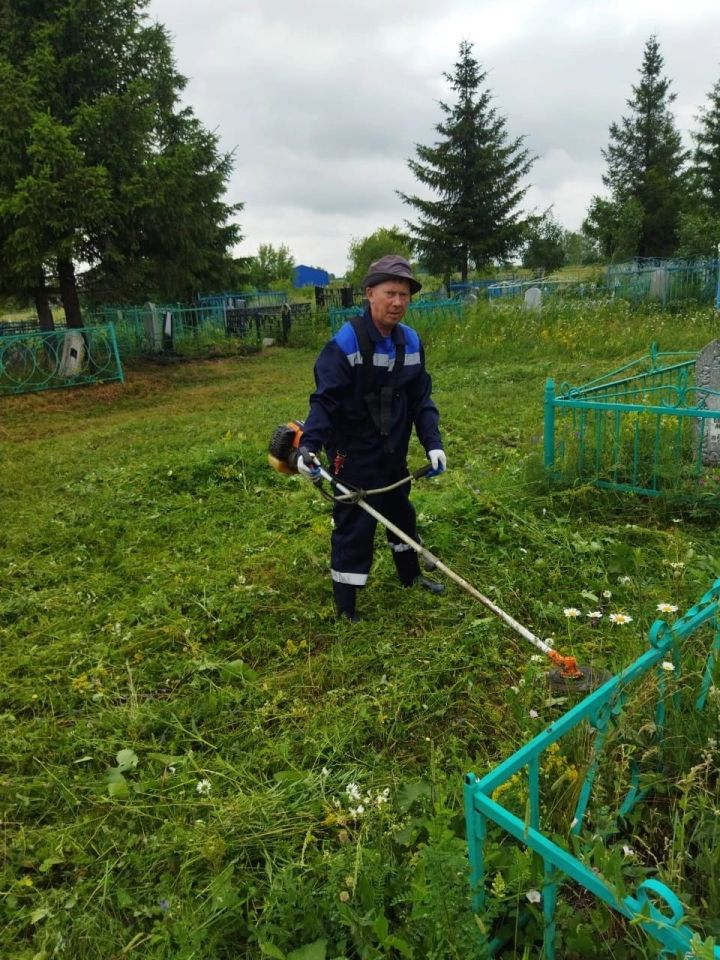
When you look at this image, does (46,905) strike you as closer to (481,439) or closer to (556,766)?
(556,766)

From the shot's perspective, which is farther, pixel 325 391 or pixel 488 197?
pixel 488 197

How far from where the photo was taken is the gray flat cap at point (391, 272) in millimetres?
2852

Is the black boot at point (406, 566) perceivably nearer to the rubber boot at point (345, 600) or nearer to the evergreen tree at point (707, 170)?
the rubber boot at point (345, 600)

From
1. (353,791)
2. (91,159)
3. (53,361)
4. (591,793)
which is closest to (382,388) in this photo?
(353,791)

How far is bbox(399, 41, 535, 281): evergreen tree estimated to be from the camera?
86.8 ft

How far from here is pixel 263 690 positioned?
9.44 feet

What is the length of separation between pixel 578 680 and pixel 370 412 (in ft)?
4.94

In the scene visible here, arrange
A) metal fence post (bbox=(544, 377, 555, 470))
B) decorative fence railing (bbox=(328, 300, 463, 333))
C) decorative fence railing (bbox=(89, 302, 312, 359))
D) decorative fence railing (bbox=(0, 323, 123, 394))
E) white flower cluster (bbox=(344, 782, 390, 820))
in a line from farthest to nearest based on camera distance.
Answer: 1. decorative fence railing (bbox=(89, 302, 312, 359))
2. decorative fence railing (bbox=(328, 300, 463, 333))
3. decorative fence railing (bbox=(0, 323, 123, 394))
4. metal fence post (bbox=(544, 377, 555, 470))
5. white flower cluster (bbox=(344, 782, 390, 820))

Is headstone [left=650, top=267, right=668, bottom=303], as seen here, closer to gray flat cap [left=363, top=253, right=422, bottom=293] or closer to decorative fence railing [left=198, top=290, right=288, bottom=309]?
decorative fence railing [left=198, top=290, right=288, bottom=309]

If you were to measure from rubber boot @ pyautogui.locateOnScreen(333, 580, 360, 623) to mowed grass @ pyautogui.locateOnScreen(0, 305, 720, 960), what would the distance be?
4.1 inches

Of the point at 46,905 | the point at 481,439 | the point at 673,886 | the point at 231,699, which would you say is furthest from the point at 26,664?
the point at 481,439

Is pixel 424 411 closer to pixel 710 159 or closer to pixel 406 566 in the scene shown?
pixel 406 566

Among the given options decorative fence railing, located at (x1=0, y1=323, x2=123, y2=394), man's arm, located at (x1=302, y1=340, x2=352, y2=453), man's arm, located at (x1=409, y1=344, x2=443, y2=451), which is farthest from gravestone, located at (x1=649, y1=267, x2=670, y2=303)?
man's arm, located at (x1=302, y1=340, x2=352, y2=453)

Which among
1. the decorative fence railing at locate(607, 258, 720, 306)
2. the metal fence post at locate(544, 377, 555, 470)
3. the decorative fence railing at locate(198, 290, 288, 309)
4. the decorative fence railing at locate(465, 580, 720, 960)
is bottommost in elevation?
the decorative fence railing at locate(465, 580, 720, 960)
